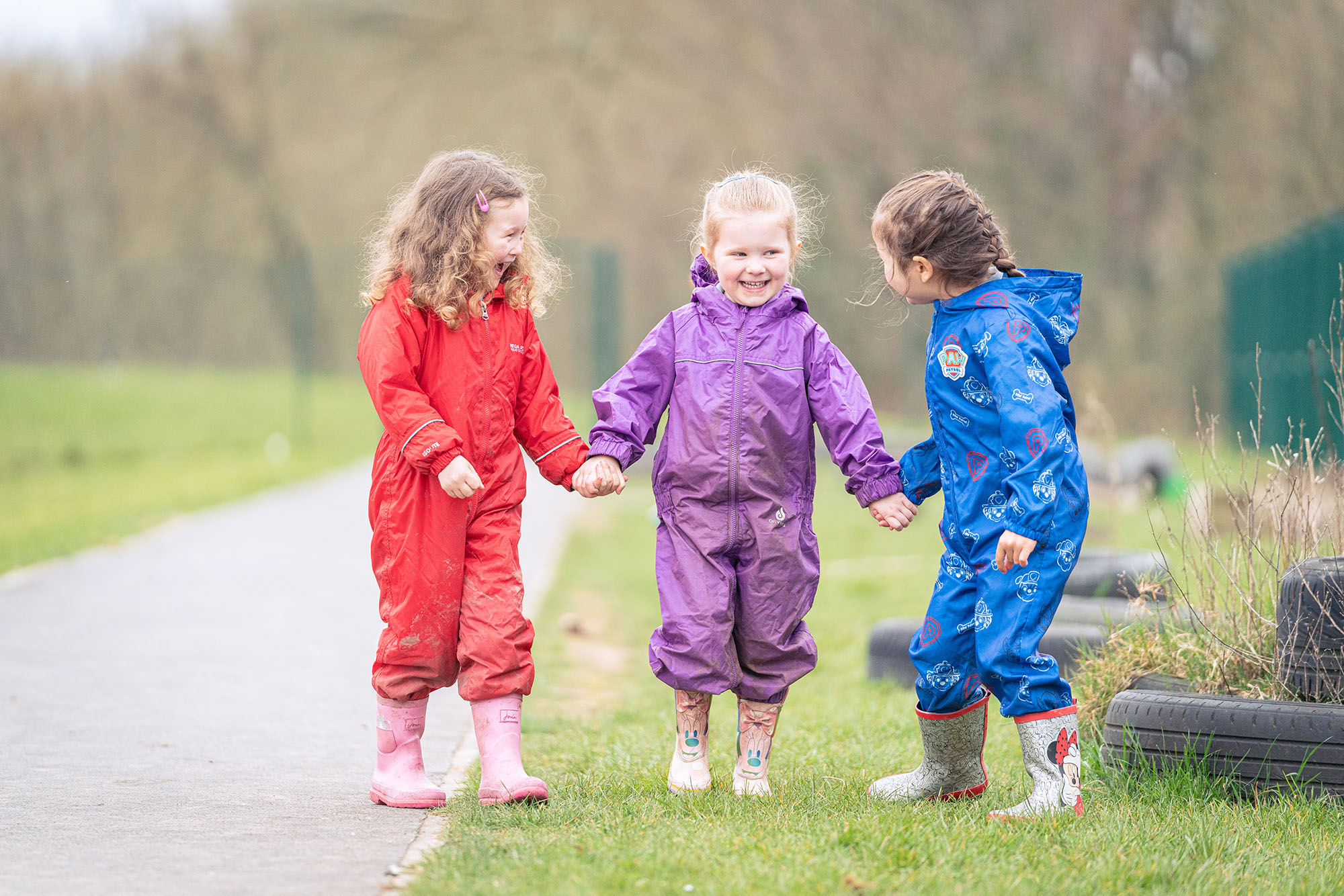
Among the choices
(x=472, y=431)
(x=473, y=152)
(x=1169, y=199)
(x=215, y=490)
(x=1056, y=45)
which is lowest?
(x=215, y=490)

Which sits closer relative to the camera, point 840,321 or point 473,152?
point 473,152

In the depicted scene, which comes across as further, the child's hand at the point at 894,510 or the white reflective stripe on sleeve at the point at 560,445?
the white reflective stripe on sleeve at the point at 560,445

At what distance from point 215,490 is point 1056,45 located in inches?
587

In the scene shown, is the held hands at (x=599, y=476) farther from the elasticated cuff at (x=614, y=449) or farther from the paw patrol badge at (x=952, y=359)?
the paw patrol badge at (x=952, y=359)

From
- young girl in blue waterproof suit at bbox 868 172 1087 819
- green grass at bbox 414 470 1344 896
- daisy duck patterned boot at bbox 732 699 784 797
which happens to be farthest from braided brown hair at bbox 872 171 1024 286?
green grass at bbox 414 470 1344 896

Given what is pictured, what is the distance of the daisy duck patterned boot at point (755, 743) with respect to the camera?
12.7 feet

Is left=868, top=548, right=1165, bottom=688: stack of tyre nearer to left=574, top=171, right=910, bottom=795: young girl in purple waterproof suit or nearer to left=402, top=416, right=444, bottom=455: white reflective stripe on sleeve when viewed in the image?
left=574, top=171, right=910, bottom=795: young girl in purple waterproof suit

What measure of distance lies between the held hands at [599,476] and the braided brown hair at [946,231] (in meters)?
0.99

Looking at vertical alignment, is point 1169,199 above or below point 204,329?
above

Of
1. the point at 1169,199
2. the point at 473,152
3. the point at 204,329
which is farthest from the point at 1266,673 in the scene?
the point at 204,329

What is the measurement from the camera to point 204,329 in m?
23.6

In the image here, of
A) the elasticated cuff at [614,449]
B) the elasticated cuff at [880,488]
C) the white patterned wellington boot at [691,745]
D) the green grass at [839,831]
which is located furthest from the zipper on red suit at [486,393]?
the elasticated cuff at [880,488]

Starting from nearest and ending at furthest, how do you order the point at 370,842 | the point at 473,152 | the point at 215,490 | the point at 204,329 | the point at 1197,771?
the point at 370,842, the point at 1197,771, the point at 473,152, the point at 215,490, the point at 204,329

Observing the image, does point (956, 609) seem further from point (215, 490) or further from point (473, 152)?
point (215, 490)
